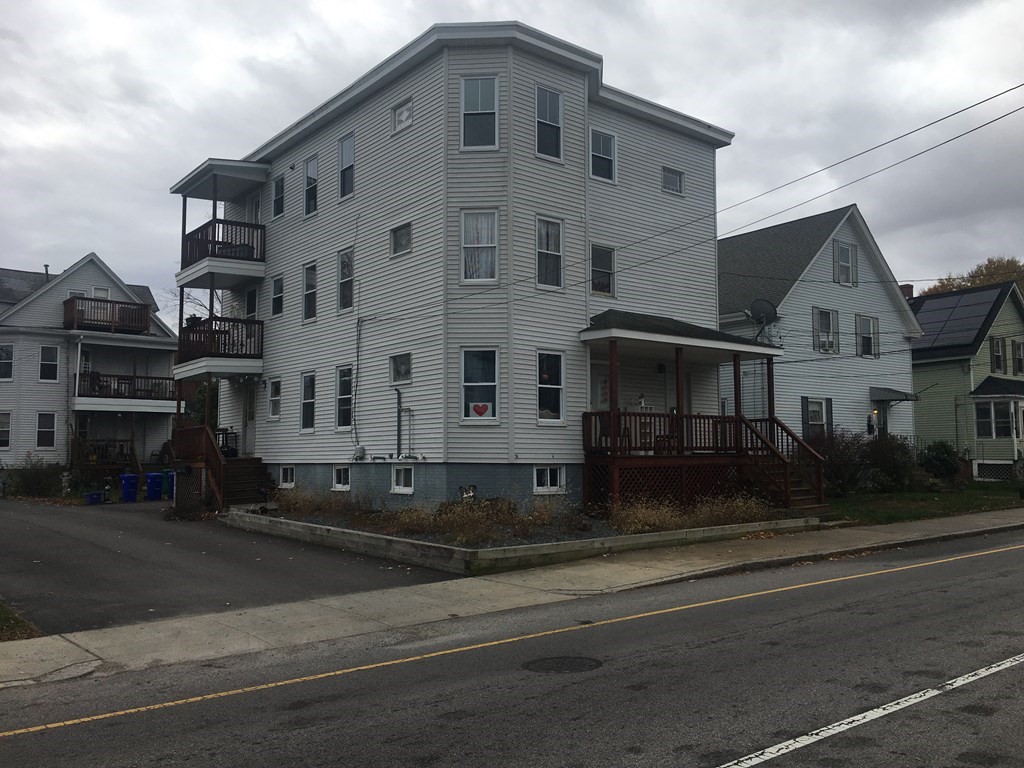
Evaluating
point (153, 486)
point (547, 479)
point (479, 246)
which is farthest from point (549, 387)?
point (153, 486)

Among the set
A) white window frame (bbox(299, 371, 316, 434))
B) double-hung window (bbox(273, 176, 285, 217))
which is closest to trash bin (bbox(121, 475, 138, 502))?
white window frame (bbox(299, 371, 316, 434))

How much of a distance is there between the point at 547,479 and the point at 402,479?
3457mm

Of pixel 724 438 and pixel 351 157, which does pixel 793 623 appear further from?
pixel 351 157

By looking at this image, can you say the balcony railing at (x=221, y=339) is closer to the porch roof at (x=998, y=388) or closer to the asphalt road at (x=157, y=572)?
the asphalt road at (x=157, y=572)

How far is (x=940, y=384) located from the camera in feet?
128

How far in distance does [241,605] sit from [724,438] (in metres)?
13.2

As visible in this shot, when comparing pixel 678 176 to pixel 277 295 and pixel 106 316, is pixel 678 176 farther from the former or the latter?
pixel 106 316

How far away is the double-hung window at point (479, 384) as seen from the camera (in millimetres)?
19297

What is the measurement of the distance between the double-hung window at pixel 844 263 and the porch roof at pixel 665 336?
397 inches

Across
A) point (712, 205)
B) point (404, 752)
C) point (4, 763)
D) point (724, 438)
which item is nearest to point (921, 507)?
point (724, 438)

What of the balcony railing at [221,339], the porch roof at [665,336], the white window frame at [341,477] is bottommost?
the white window frame at [341,477]

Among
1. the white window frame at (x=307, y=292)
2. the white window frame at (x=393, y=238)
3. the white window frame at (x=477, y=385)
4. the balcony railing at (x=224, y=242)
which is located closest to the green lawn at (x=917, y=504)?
the white window frame at (x=477, y=385)

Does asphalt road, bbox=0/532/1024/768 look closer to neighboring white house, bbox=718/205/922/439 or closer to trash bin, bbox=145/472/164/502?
neighboring white house, bbox=718/205/922/439

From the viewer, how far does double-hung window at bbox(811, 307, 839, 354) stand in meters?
30.3
